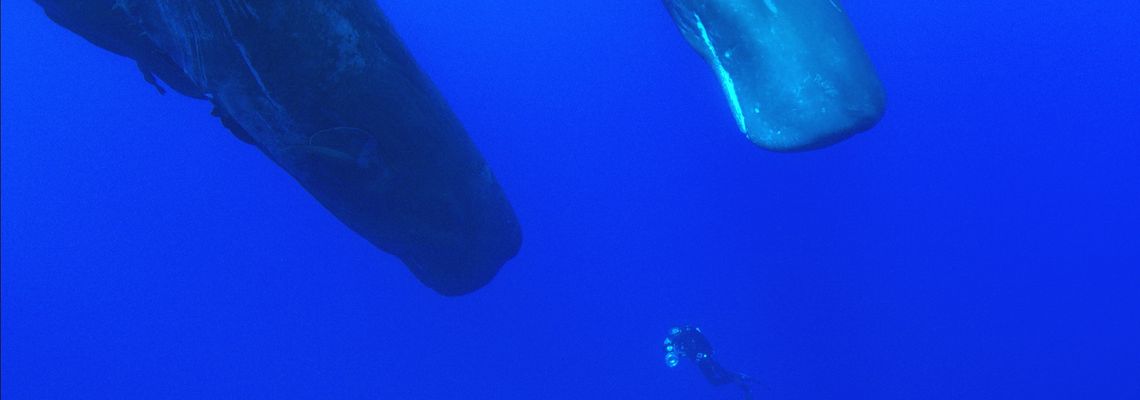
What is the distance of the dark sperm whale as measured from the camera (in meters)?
2.15

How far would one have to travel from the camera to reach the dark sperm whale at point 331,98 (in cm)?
→ 215

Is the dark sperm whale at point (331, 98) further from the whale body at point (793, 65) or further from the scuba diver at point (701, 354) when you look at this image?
the scuba diver at point (701, 354)

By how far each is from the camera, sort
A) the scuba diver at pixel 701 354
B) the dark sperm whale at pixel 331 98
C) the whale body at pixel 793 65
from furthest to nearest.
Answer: the scuba diver at pixel 701 354 < the whale body at pixel 793 65 < the dark sperm whale at pixel 331 98

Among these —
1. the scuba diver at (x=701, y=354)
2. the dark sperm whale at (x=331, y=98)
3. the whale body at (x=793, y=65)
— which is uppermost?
the scuba diver at (x=701, y=354)

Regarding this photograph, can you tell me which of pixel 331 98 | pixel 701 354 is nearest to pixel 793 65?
pixel 331 98

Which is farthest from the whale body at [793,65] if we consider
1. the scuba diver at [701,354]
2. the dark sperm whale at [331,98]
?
the scuba diver at [701,354]

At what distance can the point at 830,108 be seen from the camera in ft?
9.10

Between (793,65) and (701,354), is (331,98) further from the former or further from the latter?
(701,354)

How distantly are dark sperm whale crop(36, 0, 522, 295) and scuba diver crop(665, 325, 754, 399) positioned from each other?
9.59 meters

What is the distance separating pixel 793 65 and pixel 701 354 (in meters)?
10.4

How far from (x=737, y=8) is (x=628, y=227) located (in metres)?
14.8

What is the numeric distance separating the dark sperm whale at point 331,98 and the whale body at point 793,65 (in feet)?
3.54

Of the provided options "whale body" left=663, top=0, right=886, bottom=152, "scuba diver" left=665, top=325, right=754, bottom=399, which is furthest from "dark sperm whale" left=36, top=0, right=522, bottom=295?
"scuba diver" left=665, top=325, right=754, bottom=399

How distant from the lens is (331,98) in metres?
2.34
